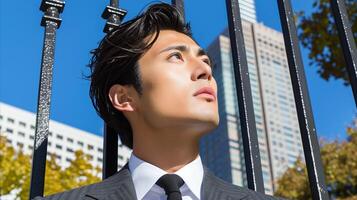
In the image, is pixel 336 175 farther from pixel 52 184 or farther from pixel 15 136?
pixel 15 136

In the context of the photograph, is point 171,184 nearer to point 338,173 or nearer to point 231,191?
point 231,191

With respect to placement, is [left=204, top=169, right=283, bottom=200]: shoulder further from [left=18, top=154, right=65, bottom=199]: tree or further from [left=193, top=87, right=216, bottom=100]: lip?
[left=18, top=154, right=65, bottom=199]: tree

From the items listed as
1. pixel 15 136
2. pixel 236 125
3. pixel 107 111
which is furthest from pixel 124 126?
pixel 236 125

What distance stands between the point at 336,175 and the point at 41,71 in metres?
19.0

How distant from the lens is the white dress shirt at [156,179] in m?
2.16

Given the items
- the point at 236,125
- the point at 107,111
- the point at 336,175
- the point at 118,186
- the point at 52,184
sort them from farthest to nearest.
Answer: the point at 236,125, the point at 336,175, the point at 52,184, the point at 107,111, the point at 118,186

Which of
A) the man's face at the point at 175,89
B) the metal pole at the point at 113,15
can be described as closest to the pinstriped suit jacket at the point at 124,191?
the man's face at the point at 175,89

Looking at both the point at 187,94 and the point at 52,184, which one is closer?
the point at 187,94

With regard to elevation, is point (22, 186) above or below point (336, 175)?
below

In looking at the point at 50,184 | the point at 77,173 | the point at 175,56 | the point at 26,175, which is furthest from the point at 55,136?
the point at 175,56

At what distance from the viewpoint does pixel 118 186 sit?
7.13ft

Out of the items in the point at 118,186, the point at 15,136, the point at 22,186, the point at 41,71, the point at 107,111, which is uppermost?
the point at 41,71

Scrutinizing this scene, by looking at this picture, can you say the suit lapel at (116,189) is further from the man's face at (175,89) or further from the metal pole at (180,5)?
the metal pole at (180,5)

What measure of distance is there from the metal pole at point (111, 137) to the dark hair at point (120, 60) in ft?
0.13
